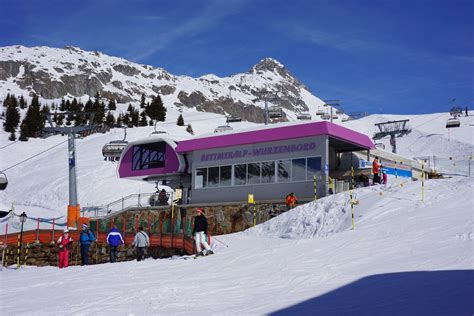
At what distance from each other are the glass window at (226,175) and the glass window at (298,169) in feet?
12.5

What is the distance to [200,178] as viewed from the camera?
30.1 meters

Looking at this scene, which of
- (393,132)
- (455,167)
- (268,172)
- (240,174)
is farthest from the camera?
(393,132)

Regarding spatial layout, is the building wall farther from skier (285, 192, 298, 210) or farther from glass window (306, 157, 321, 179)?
skier (285, 192, 298, 210)

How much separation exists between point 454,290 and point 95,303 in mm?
5745

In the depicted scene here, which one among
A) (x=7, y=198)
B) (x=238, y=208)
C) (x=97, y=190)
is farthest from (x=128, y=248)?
(x=7, y=198)

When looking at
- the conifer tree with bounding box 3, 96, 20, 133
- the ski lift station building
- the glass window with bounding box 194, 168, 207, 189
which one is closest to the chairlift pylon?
the ski lift station building

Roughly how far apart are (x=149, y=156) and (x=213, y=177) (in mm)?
5971

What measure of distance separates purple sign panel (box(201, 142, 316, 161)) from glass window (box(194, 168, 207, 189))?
63cm

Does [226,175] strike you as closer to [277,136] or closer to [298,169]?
[277,136]

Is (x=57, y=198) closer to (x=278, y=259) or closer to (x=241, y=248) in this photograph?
(x=241, y=248)

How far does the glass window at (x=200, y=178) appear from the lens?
1179 inches

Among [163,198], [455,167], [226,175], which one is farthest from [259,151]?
[455,167]

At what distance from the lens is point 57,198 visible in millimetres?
51031

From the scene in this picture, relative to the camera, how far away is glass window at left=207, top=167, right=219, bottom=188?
96.3 ft
